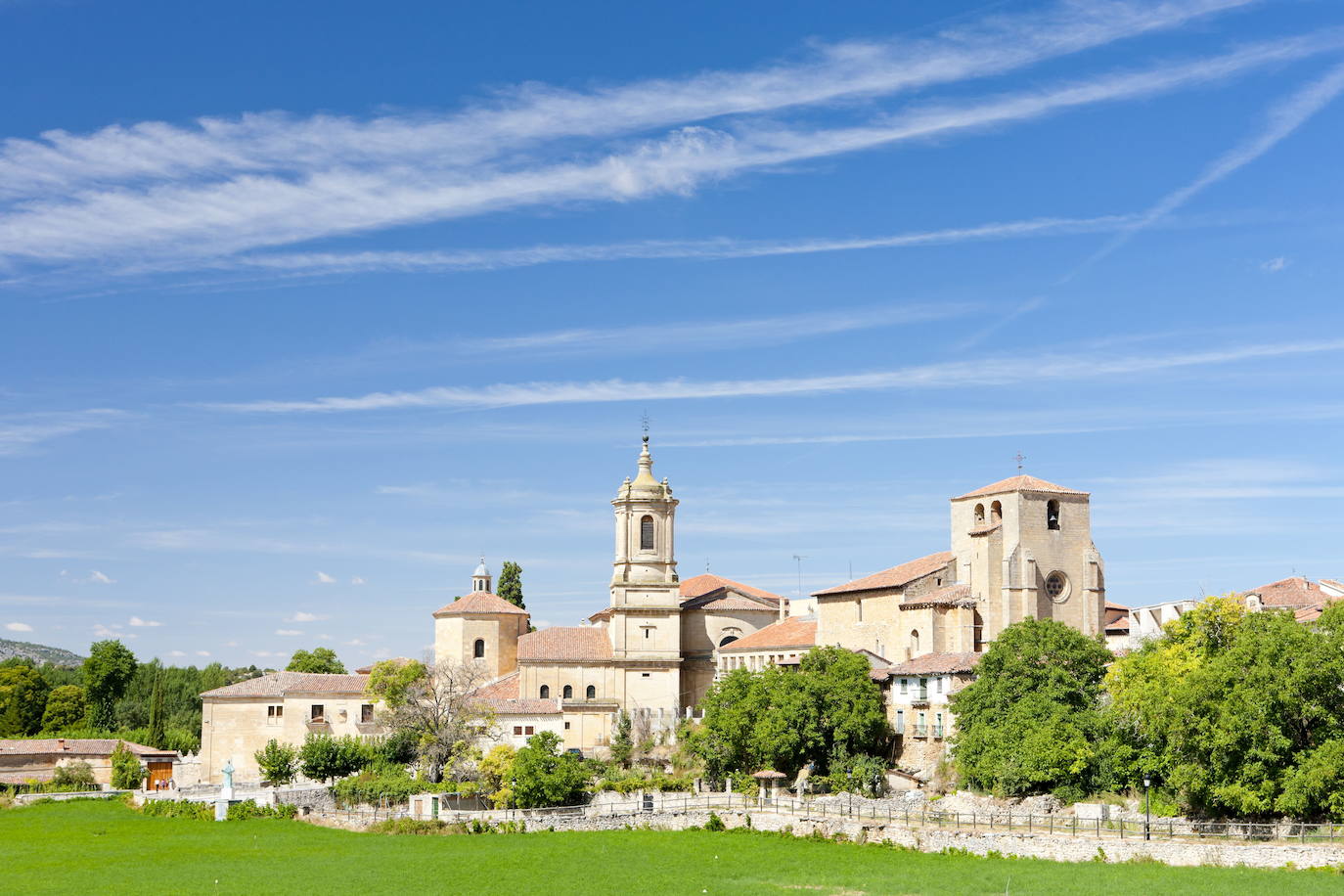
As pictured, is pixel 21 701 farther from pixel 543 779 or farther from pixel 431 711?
pixel 543 779

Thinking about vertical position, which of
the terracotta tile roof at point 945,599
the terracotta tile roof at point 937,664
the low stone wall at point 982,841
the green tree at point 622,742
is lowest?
the low stone wall at point 982,841

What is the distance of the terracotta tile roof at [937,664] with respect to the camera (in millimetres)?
60719

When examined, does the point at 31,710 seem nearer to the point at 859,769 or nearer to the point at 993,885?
the point at 859,769

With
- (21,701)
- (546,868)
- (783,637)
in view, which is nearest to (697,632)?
(783,637)

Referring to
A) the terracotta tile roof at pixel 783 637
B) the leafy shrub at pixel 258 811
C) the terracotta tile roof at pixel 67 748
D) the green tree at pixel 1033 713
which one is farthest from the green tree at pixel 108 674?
the green tree at pixel 1033 713

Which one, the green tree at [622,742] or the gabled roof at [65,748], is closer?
the green tree at [622,742]

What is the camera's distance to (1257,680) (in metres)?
44.2

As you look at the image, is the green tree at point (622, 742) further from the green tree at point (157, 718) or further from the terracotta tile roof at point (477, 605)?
the green tree at point (157, 718)

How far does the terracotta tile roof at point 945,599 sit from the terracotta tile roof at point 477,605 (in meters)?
23.8

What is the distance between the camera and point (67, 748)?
87.4m

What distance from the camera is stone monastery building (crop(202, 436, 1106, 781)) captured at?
217ft

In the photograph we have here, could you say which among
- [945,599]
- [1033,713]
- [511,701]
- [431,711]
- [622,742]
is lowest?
[622,742]

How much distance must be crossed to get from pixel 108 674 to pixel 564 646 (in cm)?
5500

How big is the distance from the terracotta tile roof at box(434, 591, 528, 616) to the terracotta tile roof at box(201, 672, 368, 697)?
6453mm
